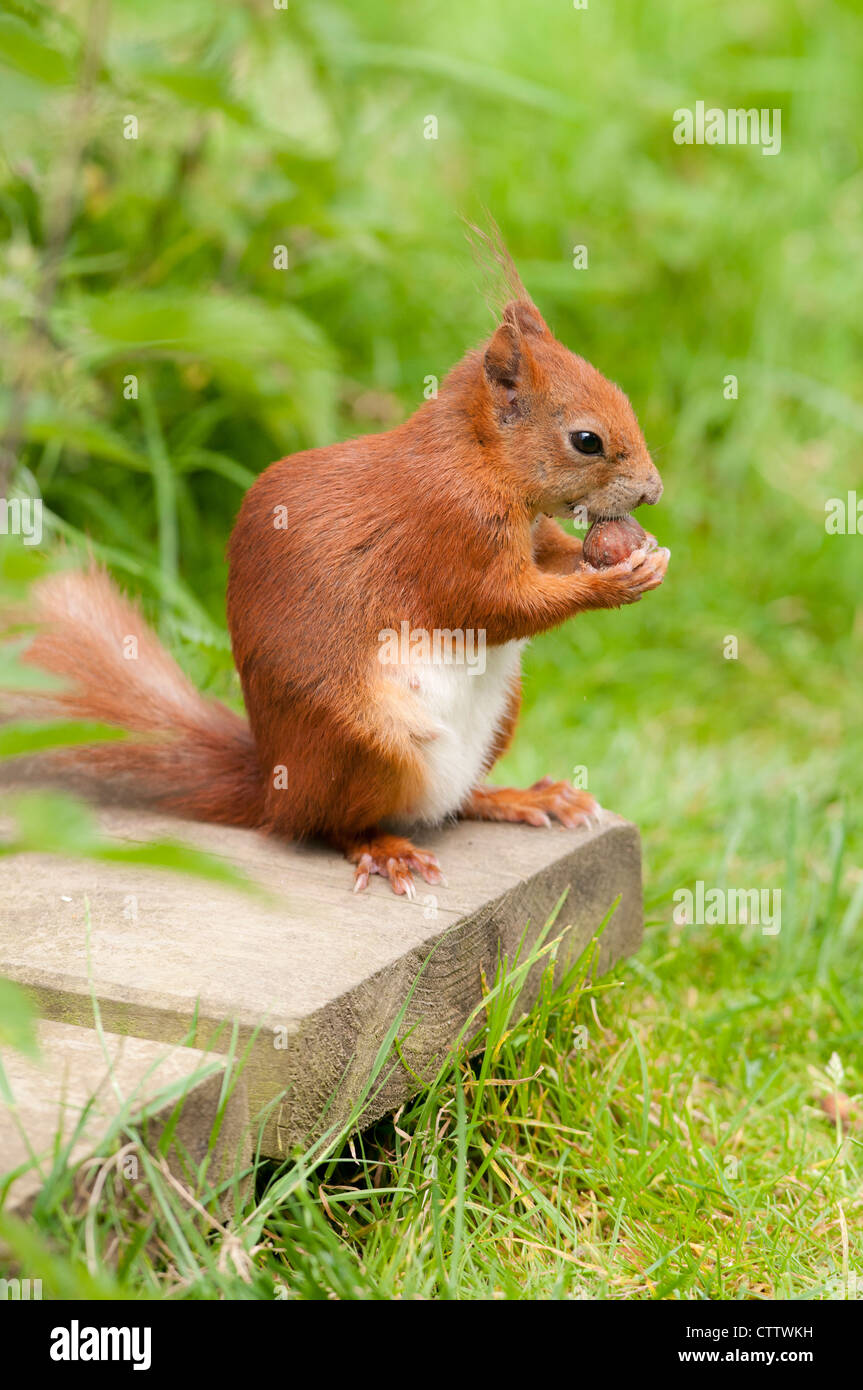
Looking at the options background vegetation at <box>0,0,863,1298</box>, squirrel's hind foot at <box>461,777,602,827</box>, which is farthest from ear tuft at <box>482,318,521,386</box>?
squirrel's hind foot at <box>461,777,602,827</box>

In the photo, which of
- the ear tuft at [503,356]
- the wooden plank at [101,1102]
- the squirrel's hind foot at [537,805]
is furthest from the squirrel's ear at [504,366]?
the wooden plank at [101,1102]

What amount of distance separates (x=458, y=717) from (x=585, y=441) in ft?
1.60

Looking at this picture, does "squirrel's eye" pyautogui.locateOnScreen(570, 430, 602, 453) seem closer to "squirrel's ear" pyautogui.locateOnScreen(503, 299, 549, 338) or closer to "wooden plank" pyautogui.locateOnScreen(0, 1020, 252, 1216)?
"squirrel's ear" pyautogui.locateOnScreen(503, 299, 549, 338)

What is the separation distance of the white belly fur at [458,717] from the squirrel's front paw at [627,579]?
0.19 meters

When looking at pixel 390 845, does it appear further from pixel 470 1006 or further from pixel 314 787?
pixel 470 1006

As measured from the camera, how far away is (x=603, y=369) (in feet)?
16.2

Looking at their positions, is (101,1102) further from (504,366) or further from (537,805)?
(504,366)

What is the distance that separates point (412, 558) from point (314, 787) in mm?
388

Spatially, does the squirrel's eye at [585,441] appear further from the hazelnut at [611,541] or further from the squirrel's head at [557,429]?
the hazelnut at [611,541]

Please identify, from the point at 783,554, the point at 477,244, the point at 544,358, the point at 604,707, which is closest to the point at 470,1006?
the point at 544,358

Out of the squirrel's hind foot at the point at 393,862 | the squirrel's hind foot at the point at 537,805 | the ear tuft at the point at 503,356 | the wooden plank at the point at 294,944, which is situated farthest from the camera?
the squirrel's hind foot at the point at 537,805

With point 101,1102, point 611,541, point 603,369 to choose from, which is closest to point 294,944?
point 101,1102

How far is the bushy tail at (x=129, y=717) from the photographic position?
251 cm

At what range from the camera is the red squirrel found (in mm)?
2320
